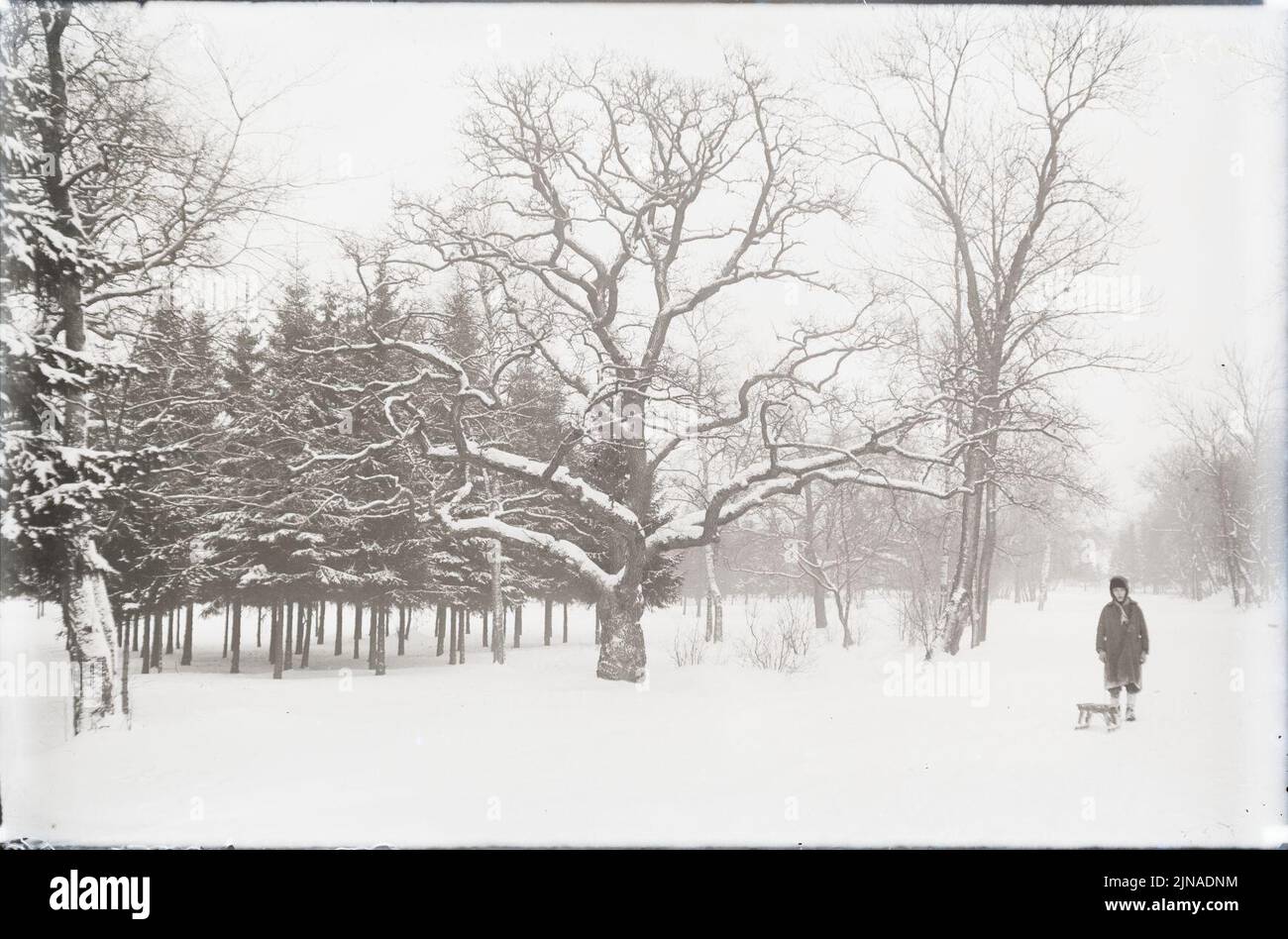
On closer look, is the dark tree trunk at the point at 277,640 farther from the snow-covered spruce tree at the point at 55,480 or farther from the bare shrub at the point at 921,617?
the bare shrub at the point at 921,617

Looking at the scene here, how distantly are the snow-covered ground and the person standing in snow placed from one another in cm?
64

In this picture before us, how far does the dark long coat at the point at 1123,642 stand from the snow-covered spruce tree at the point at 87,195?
1370 centimetres

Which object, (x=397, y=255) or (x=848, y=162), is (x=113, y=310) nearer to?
(x=397, y=255)

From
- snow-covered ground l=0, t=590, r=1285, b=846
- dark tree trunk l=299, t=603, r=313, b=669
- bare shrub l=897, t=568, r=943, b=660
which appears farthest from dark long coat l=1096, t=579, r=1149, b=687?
dark tree trunk l=299, t=603, r=313, b=669

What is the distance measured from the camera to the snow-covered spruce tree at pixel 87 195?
9586 mm

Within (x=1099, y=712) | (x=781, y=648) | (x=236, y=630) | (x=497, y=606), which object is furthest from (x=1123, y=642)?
(x=236, y=630)

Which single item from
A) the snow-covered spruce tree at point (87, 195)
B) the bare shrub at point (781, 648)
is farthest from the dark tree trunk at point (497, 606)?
the snow-covered spruce tree at point (87, 195)

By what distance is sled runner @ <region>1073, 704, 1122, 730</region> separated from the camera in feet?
Result: 34.2

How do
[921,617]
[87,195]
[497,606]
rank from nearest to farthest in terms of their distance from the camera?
[87,195] < [921,617] < [497,606]

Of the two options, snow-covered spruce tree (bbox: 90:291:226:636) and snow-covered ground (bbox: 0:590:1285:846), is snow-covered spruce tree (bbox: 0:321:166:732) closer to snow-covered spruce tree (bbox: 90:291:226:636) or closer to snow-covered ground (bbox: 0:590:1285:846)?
snow-covered ground (bbox: 0:590:1285:846)

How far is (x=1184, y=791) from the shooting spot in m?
8.20

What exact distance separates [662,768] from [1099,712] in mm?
6225

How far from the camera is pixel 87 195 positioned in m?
11.4

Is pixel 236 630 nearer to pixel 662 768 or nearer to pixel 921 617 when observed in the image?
pixel 662 768
